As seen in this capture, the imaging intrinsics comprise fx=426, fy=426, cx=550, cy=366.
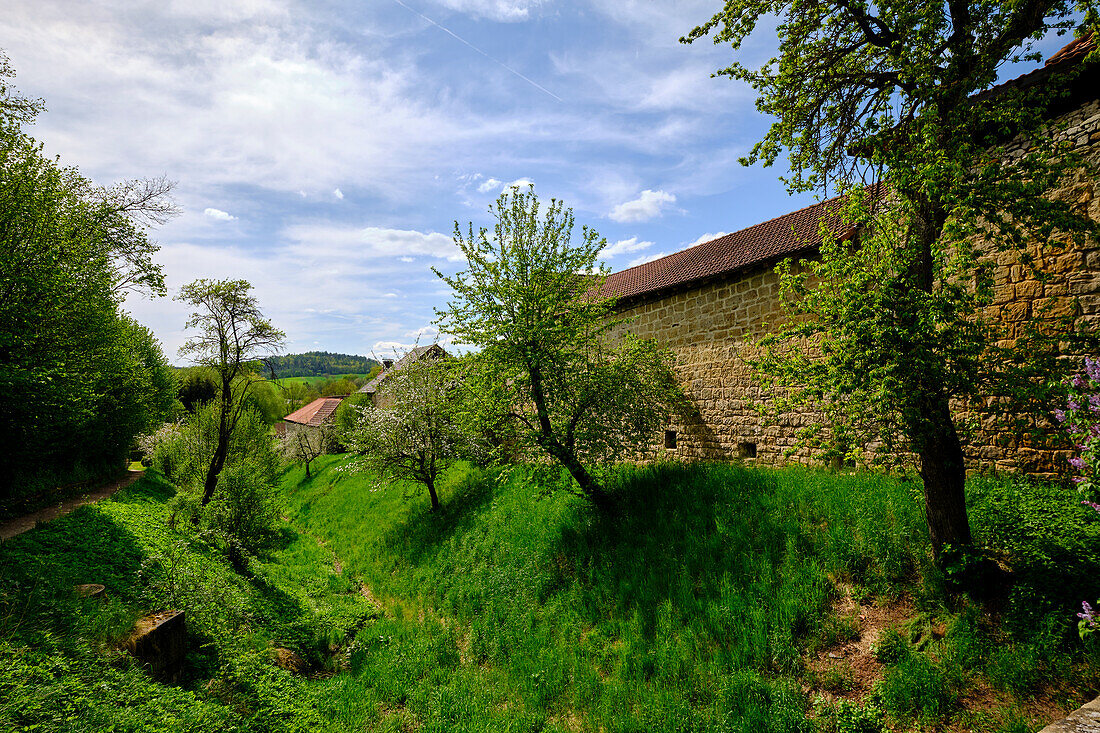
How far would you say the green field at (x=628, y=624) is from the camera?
396cm

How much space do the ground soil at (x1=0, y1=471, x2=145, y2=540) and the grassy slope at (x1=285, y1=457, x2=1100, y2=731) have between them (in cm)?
747

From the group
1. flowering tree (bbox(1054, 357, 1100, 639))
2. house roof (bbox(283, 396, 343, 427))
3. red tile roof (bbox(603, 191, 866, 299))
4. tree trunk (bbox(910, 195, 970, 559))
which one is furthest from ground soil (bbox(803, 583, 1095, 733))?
house roof (bbox(283, 396, 343, 427))

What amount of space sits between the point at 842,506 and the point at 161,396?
91.2ft

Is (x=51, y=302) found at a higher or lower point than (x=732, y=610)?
higher

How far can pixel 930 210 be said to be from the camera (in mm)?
4891

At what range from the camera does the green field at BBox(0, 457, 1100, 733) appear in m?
3.96

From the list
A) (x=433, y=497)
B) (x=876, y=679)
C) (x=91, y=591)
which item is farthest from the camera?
(x=433, y=497)

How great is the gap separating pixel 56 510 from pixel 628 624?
1363 centimetres

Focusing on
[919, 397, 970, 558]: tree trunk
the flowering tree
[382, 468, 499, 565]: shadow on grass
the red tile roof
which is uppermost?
the red tile roof

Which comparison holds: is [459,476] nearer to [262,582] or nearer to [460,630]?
[262,582]

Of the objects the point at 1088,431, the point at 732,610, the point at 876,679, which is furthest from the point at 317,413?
the point at 1088,431

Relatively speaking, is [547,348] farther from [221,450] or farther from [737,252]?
[221,450]

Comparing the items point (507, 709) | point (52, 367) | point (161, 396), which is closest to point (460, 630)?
point (507, 709)

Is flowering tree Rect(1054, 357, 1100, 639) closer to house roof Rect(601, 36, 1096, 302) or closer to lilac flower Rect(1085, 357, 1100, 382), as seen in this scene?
lilac flower Rect(1085, 357, 1100, 382)
